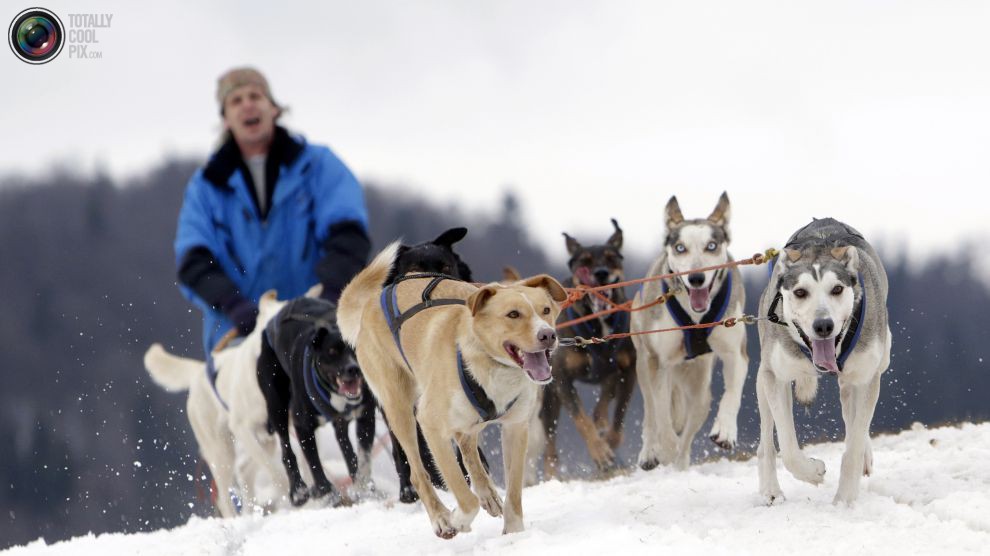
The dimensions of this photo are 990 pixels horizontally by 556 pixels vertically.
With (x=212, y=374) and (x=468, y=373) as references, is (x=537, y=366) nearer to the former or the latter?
(x=468, y=373)

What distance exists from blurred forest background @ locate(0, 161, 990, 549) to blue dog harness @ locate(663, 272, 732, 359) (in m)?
17.6

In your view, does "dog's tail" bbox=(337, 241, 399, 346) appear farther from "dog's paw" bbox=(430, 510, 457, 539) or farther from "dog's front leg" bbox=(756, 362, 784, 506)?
"dog's front leg" bbox=(756, 362, 784, 506)

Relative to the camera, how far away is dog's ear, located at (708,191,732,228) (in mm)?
6707

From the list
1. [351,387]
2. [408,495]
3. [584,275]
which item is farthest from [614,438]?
[408,495]

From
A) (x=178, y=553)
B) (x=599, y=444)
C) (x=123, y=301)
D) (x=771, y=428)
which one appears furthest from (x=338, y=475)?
(x=123, y=301)

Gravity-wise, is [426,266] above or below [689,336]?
above

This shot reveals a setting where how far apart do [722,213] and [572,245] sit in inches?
56.6

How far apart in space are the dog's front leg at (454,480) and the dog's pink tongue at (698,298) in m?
2.34

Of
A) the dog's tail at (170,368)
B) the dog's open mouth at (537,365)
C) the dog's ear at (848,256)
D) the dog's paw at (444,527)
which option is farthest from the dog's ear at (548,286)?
the dog's tail at (170,368)

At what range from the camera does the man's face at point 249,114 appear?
26.9 feet

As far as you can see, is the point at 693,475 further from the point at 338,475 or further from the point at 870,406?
the point at 338,475

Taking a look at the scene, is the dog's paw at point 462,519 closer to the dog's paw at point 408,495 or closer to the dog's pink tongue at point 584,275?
the dog's paw at point 408,495

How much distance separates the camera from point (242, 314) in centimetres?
767

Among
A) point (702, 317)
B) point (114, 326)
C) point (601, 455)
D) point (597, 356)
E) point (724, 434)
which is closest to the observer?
point (724, 434)
